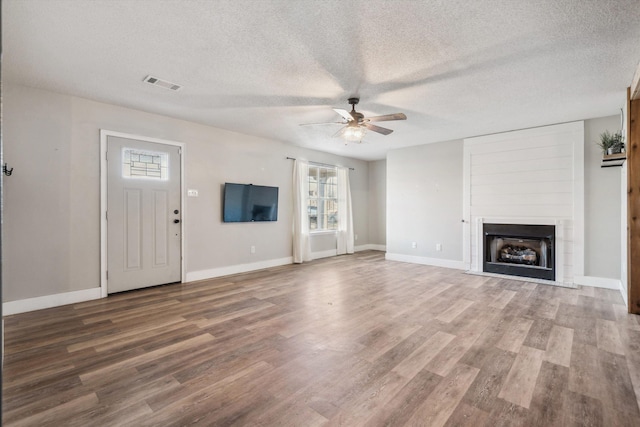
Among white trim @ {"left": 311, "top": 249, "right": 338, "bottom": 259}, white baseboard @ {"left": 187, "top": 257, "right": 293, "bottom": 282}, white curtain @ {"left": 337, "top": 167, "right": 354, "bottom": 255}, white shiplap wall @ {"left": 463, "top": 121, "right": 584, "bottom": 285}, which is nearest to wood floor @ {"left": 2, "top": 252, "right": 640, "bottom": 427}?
white baseboard @ {"left": 187, "top": 257, "right": 293, "bottom": 282}

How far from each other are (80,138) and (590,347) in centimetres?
604

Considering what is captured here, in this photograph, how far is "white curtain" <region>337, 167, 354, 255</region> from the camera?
313 inches

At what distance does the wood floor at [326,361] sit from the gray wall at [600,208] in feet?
2.06

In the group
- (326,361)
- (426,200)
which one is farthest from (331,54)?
(426,200)

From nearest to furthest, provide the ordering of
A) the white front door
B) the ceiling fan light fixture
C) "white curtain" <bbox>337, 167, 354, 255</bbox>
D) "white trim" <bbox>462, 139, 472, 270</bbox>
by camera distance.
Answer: the ceiling fan light fixture < the white front door < "white trim" <bbox>462, 139, 472, 270</bbox> < "white curtain" <bbox>337, 167, 354, 255</bbox>

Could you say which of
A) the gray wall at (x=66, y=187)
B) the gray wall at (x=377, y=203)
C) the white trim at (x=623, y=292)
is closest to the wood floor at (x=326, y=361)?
the white trim at (x=623, y=292)

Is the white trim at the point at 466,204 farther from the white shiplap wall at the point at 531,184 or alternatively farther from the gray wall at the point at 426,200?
the gray wall at the point at 426,200

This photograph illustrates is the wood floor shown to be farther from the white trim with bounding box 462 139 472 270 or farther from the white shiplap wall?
the white trim with bounding box 462 139 472 270

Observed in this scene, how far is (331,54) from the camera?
117 inches

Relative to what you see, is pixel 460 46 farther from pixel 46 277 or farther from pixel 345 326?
pixel 46 277

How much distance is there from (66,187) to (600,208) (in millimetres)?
7457

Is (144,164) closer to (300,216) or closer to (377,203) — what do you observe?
(300,216)

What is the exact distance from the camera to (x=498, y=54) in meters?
2.99

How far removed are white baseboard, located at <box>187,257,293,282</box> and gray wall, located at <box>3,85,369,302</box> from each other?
0.10 meters
